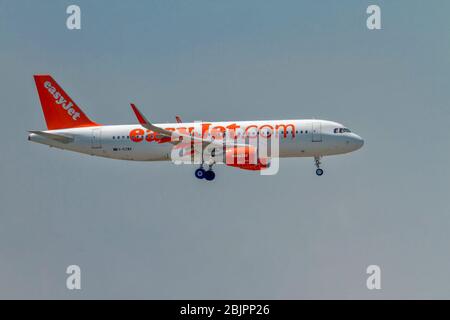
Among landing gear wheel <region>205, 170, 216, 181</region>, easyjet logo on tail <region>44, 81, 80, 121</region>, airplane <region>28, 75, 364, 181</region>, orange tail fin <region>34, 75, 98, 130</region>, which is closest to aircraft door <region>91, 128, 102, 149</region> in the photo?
airplane <region>28, 75, 364, 181</region>

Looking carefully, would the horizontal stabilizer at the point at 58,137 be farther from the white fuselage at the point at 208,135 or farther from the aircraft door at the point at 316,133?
the aircraft door at the point at 316,133

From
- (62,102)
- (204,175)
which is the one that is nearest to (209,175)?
(204,175)

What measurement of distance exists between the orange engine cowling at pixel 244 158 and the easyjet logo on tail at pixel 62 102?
19.2 meters

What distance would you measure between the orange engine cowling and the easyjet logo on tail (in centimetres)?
1919

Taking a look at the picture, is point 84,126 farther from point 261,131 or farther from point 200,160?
point 261,131

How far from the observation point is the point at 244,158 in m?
90.9

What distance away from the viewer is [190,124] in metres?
95.8

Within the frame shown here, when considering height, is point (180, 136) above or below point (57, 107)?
below

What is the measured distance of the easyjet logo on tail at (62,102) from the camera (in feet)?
329

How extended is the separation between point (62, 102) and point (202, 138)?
58.9 feet

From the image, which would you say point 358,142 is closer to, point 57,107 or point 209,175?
point 209,175

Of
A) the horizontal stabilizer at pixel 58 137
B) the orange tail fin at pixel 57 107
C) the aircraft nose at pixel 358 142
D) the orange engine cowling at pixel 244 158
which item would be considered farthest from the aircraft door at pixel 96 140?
the aircraft nose at pixel 358 142

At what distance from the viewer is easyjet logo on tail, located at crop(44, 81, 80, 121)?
100 meters

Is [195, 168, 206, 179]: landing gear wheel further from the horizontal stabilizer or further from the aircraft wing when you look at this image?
the horizontal stabilizer
